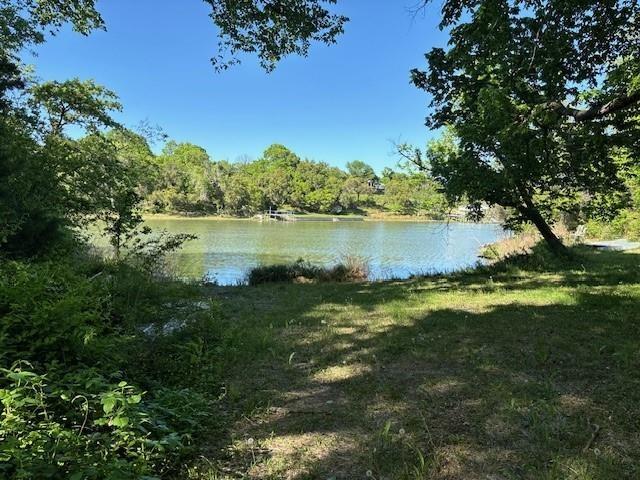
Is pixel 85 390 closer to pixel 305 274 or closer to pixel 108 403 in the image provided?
pixel 108 403

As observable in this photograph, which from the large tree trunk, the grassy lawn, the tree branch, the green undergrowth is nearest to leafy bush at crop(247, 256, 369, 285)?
the large tree trunk

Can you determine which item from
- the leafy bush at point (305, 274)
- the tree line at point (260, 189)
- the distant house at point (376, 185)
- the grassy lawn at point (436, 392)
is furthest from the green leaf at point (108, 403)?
the distant house at point (376, 185)

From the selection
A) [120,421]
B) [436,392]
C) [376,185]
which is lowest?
[436,392]

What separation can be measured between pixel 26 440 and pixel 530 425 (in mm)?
2729

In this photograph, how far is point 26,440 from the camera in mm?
1927

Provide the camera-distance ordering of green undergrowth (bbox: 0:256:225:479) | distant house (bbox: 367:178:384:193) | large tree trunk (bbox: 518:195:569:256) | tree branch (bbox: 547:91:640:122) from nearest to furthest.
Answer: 1. green undergrowth (bbox: 0:256:225:479)
2. tree branch (bbox: 547:91:640:122)
3. large tree trunk (bbox: 518:195:569:256)
4. distant house (bbox: 367:178:384:193)

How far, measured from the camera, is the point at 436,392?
339 centimetres

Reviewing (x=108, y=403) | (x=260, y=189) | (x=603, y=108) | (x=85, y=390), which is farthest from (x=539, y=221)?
(x=260, y=189)

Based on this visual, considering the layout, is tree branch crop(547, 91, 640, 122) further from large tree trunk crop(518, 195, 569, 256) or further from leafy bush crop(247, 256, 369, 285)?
leafy bush crop(247, 256, 369, 285)

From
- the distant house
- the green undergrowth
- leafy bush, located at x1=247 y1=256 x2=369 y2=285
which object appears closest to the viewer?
the green undergrowth

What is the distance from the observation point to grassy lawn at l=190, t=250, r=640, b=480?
8.15 ft

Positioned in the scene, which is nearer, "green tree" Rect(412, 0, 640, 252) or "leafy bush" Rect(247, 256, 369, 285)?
"green tree" Rect(412, 0, 640, 252)

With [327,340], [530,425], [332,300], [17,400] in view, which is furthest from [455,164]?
[17,400]

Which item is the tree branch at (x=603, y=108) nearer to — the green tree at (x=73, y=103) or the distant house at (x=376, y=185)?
the green tree at (x=73, y=103)
